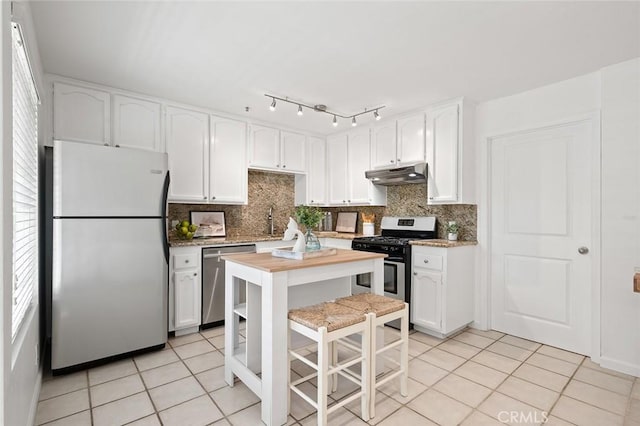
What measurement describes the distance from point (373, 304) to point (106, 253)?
2117mm

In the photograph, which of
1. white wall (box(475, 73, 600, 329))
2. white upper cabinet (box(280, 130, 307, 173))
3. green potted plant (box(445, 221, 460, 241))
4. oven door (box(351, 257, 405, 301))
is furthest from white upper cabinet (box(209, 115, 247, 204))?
white wall (box(475, 73, 600, 329))

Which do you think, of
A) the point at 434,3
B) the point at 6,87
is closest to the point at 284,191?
the point at 434,3

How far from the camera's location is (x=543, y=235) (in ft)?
10.1

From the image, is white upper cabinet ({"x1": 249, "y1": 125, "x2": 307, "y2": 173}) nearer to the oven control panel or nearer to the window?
the oven control panel

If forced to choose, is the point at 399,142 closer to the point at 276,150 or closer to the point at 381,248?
the point at 381,248

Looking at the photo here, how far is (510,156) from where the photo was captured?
3285mm

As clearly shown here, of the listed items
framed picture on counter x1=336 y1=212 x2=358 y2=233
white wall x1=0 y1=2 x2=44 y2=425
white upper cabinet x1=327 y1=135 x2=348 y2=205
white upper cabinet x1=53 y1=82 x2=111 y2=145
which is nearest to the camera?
white wall x1=0 y1=2 x2=44 y2=425

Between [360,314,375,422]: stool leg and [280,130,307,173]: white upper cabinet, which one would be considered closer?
[360,314,375,422]: stool leg

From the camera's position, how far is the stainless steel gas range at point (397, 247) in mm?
3416

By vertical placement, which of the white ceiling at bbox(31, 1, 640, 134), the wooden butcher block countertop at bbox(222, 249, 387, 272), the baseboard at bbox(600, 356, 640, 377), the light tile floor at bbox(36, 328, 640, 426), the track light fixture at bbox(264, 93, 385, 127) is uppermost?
the white ceiling at bbox(31, 1, 640, 134)

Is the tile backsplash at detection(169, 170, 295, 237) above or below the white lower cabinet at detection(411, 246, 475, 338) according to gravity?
above

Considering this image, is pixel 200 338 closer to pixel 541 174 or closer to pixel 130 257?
pixel 130 257

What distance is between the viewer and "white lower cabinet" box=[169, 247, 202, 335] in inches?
124

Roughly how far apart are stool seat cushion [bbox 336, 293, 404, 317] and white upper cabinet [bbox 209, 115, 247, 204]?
2163 millimetres
